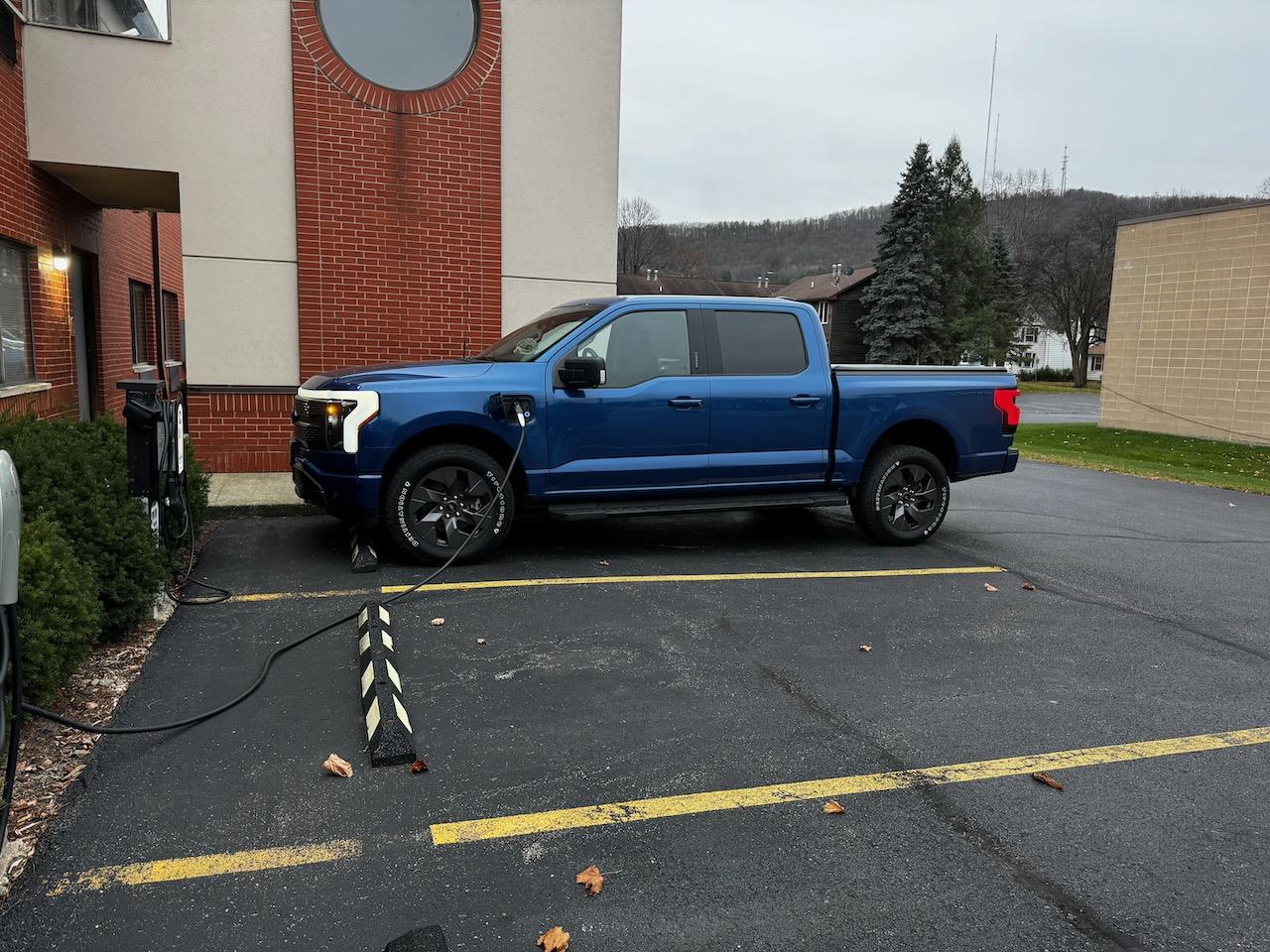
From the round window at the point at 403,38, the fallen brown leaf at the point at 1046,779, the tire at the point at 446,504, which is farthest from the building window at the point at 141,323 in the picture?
the fallen brown leaf at the point at 1046,779

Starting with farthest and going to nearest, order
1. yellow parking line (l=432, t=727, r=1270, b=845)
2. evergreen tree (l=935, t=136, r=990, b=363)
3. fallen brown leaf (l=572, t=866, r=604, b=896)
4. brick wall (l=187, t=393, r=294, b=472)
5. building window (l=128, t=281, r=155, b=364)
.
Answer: evergreen tree (l=935, t=136, r=990, b=363), building window (l=128, t=281, r=155, b=364), brick wall (l=187, t=393, r=294, b=472), yellow parking line (l=432, t=727, r=1270, b=845), fallen brown leaf (l=572, t=866, r=604, b=896)

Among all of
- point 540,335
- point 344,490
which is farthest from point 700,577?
point 344,490

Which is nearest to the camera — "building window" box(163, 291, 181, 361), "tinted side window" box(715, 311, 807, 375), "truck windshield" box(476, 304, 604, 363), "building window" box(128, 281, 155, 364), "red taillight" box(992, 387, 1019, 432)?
"truck windshield" box(476, 304, 604, 363)

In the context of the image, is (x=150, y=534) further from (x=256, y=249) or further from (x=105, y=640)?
(x=256, y=249)

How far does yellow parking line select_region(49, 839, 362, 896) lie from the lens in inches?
113

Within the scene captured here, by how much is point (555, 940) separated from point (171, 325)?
1734 cm

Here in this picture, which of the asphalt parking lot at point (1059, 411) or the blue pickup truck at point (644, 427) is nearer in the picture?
the blue pickup truck at point (644, 427)

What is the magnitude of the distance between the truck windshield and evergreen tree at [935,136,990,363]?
50.7 m

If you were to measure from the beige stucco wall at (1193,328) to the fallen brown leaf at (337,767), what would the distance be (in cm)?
2232

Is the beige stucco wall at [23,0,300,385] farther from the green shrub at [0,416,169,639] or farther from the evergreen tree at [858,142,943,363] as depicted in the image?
the evergreen tree at [858,142,943,363]

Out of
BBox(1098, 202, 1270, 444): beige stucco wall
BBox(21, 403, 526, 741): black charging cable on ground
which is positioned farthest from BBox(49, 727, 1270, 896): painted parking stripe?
BBox(1098, 202, 1270, 444): beige stucco wall

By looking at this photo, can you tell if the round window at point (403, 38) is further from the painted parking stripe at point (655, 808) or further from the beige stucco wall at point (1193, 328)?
the beige stucco wall at point (1193, 328)

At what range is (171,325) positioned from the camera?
1719 centimetres

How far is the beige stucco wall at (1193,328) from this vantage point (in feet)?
66.6
